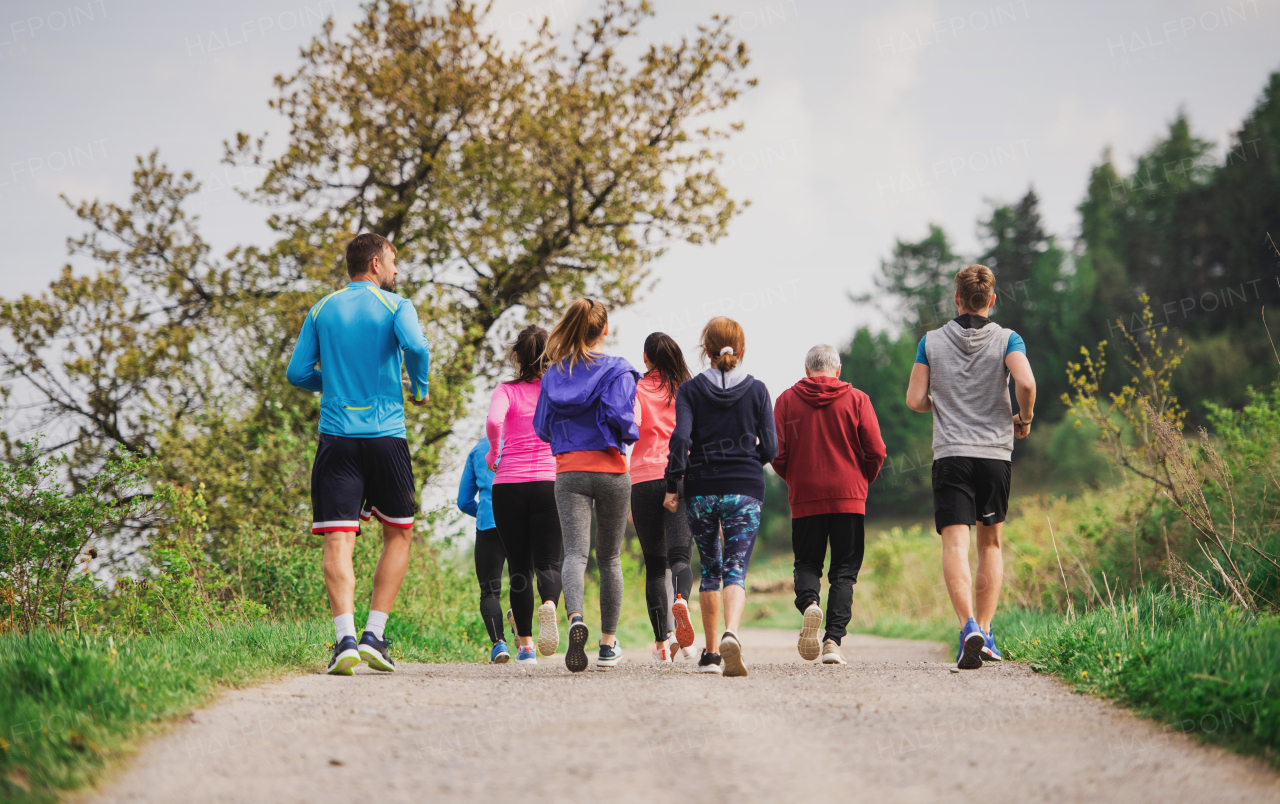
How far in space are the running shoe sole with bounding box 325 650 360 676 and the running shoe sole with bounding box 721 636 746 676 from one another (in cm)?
196

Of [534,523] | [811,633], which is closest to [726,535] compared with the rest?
[811,633]

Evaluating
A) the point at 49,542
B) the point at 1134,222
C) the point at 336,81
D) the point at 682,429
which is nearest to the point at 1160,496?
the point at 682,429

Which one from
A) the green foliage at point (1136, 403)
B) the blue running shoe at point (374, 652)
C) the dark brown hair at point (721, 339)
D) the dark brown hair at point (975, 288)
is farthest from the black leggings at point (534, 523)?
the green foliage at point (1136, 403)

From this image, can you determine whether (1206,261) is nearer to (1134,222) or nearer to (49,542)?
(1134,222)

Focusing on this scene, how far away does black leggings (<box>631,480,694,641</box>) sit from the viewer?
6160mm

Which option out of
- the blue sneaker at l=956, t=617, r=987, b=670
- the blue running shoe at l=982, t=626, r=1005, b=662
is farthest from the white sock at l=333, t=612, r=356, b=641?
the blue running shoe at l=982, t=626, r=1005, b=662

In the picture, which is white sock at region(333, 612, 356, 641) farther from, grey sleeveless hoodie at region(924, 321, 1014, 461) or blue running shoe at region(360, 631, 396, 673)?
grey sleeveless hoodie at region(924, 321, 1014, 461)

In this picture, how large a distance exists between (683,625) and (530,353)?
2.17 metres

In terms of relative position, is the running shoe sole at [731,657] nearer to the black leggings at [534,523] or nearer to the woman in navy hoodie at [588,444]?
the woman in navy hoodie at [588,444]

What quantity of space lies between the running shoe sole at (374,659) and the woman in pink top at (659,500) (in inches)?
73.0

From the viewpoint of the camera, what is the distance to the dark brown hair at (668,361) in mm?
6566

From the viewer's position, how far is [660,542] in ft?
20.6

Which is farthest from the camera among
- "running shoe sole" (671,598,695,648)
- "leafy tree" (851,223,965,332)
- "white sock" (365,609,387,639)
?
"leafy tree" (851,223,965,332)

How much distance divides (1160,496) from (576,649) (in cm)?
622
